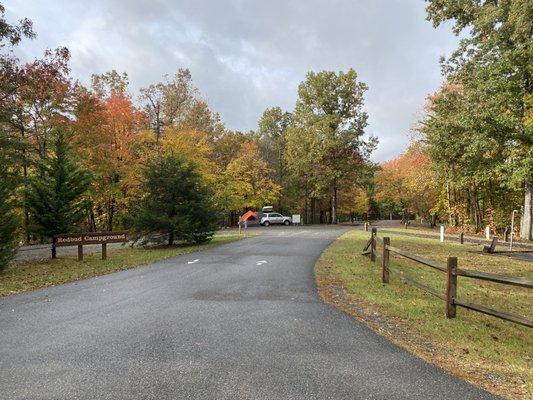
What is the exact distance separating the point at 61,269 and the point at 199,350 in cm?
1027

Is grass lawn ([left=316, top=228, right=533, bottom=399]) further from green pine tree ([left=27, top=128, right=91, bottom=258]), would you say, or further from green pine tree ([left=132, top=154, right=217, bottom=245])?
green pine tree ([left=27, top=128, right=91, bottom=258])

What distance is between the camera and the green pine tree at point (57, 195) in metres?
15.6

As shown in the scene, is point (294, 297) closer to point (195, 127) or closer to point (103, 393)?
point (103, 393)

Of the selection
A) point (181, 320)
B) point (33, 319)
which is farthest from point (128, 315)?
point (33, 319)

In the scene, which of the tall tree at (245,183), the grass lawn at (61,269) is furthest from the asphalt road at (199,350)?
the tall tree at (245,183)

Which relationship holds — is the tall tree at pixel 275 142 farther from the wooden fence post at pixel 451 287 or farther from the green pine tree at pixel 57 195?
the wooden fence post at pixel 451 287

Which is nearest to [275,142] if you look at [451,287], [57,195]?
[57,195]

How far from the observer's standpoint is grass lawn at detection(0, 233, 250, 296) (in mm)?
10664

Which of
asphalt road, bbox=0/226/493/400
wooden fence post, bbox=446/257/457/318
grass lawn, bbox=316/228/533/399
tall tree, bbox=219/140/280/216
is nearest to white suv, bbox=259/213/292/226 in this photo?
tall tree, bbox=219/140/280/216

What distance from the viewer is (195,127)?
4006 cm

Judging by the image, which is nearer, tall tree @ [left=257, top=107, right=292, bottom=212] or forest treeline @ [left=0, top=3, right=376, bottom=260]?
forest treeline @ [left=0, top=3, right=376, bottom=260]

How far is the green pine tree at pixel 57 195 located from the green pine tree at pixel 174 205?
12.3 ft

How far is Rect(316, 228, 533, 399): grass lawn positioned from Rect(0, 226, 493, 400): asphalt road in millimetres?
481

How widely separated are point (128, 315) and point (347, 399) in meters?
4.52
